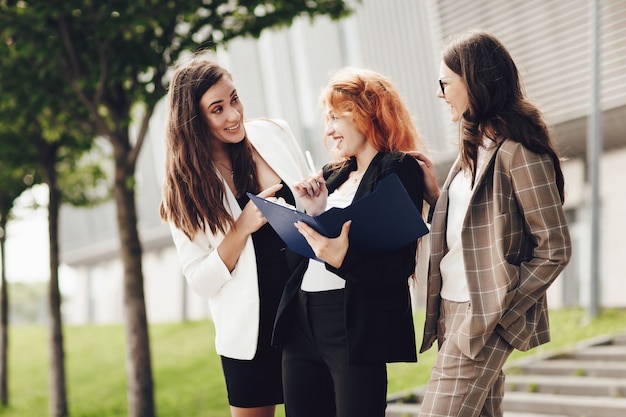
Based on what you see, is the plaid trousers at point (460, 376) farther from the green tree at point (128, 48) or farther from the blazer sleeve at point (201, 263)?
the green tree at point (128, 48)

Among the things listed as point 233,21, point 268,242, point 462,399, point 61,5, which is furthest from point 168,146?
point 233,21

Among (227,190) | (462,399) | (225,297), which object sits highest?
(227,190)

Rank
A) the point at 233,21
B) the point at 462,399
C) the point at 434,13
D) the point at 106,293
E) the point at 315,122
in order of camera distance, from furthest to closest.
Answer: the point at 106,293 < the point at 315,122 < the point at 434,13 < the point at 233,21 < the point at 462,399

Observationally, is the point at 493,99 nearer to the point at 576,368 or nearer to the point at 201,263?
the point at 201,263

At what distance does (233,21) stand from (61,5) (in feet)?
4.99

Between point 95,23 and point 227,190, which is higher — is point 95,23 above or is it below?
above

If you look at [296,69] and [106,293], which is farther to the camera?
[106,293]

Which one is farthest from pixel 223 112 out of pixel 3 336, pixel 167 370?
pixel 167 370

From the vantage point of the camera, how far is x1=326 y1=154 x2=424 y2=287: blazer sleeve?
8.34ft

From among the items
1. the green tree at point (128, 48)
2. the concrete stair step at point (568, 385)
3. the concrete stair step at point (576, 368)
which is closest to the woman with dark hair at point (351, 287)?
the green tree at point (128, 48)

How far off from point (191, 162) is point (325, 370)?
90cm

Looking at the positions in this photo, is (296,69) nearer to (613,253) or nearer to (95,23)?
(613,253)

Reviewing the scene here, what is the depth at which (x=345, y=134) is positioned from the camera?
2.80 metres

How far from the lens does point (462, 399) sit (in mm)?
2650
